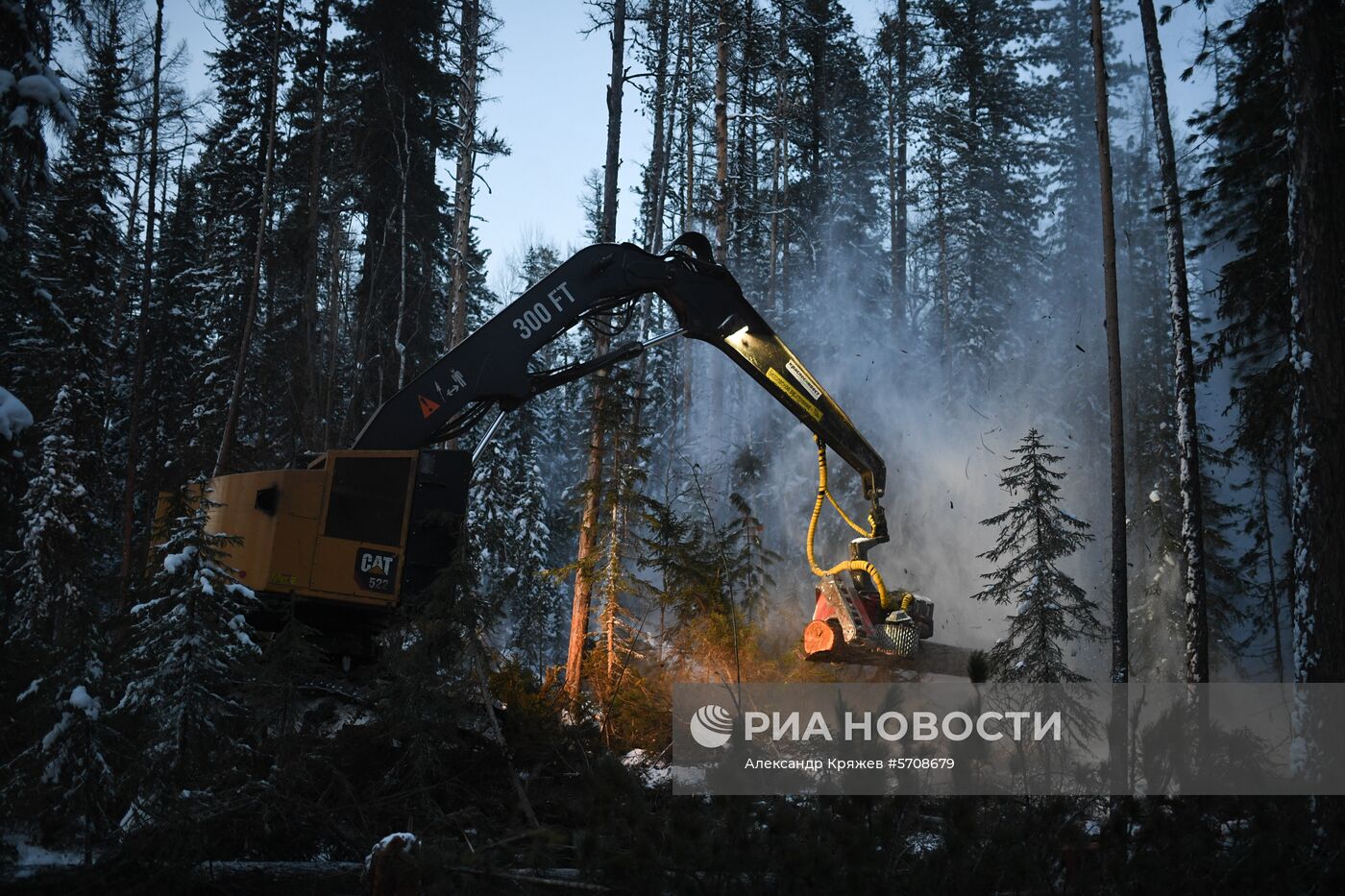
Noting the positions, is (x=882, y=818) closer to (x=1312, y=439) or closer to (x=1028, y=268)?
(x=1312, y=439)

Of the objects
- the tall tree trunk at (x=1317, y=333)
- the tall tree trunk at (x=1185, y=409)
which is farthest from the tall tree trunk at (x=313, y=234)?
the tall tree trunk at (x=1317, y=333)

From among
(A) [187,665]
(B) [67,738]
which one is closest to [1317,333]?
(A) [187,665]

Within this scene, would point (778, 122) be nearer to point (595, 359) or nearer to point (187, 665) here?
point (595, 359)

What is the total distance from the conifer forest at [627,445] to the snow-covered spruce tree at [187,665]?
1.4 inches

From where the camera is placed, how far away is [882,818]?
478 cm

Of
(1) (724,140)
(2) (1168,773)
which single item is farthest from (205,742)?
(1) (724,140)

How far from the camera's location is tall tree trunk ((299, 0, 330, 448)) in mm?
20922

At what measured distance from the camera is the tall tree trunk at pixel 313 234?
20922 mm

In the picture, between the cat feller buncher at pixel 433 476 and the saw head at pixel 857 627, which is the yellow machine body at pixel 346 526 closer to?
the cat feller buncher at pixel 433 476

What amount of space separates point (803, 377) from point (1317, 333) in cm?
513

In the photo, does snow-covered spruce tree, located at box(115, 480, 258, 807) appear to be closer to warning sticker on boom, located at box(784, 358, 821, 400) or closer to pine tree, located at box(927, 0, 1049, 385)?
warning sticker on boom, located at box(784, 358, 821, 400)

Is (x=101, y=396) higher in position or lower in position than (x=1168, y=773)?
higher

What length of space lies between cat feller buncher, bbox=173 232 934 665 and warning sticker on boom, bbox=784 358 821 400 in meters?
0.06

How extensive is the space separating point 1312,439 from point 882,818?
669 cm
